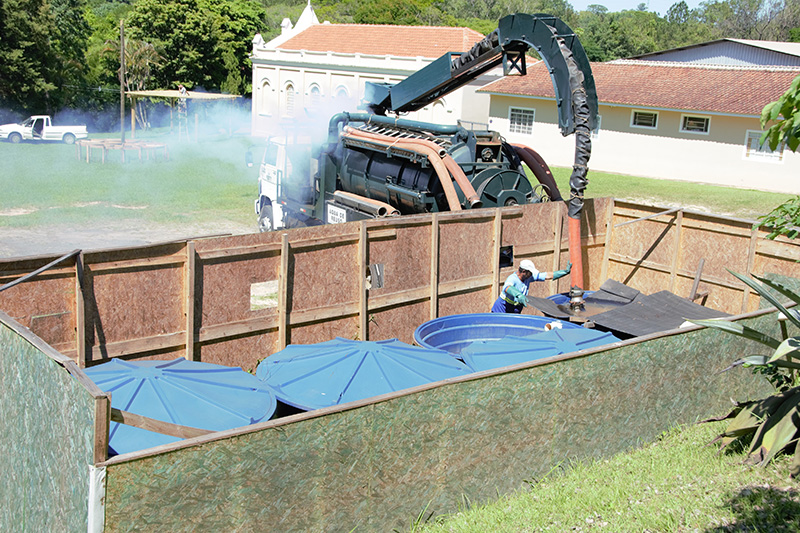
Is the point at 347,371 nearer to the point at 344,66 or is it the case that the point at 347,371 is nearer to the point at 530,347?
the point at 530,347

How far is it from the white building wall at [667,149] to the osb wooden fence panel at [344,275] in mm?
19630

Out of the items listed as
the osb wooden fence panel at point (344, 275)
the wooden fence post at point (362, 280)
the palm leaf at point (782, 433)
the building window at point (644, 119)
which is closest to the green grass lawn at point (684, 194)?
the building window at point (644, 119)

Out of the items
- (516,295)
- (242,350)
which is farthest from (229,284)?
(516,295)

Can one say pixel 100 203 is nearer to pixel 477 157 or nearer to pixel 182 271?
pixel 477 157

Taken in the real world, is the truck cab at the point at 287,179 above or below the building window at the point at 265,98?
below

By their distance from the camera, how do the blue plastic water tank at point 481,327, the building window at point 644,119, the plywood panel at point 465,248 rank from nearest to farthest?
1. the blue plastic water tank at point 481,327
2. the plywood panel at point 465,248
3. the building window at point 644,119

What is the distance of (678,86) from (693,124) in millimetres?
2871

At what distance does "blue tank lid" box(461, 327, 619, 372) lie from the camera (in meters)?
8.45

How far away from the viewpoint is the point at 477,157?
13508 millimetres

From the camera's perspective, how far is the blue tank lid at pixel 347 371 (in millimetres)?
7434

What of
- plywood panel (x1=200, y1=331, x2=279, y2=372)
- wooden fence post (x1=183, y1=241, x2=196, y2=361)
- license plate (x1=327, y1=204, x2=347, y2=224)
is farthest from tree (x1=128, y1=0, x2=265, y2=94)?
wooden fence post (x1=183, y1=241, x2=196, y2=361)

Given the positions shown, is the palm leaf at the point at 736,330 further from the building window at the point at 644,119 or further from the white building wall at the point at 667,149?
the building window at the point at 644,119

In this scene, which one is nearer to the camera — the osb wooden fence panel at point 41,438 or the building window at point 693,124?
the osb wooden fence panel at point 41,438

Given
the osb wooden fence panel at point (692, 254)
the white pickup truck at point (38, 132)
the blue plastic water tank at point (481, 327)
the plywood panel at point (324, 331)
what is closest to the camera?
the plywood panel at point (324, 331)
